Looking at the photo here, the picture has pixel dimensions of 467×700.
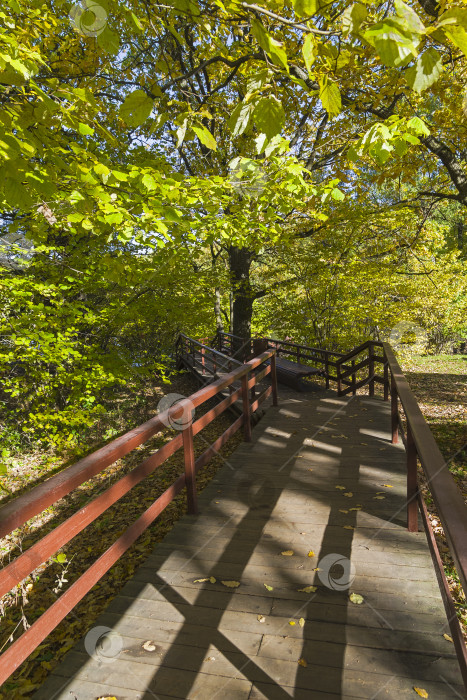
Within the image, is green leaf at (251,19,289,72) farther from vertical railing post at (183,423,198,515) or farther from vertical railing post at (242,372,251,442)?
vertical railing post at (242,372,251,442)

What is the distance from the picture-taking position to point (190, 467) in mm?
3777

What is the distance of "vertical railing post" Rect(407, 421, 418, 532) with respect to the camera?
3227 millimetres

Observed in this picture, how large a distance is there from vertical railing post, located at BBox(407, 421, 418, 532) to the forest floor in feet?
3.25

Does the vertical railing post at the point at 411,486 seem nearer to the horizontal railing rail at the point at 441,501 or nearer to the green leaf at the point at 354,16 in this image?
the horizontal railing rail at the point at 441,501

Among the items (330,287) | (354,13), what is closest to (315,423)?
(354,13)

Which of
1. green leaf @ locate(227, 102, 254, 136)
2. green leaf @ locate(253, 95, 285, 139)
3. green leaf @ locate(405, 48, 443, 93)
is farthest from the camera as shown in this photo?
green leaf @ locate(227, 102, 254, 136)

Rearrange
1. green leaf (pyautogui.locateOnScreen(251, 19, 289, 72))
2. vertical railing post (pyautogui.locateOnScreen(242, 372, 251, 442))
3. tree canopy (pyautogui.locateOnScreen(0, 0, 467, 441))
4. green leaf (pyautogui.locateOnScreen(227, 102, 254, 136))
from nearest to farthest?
green leaf (pyautogui.locateOnScreen(251, 19, 289, 72)) → green leaf (pyautogui.locateOnScreen(227, 102, 254, 136)) → tree canopy (pyautogui.locateOnScreen(0, 0, 467, 441)) → vertical railing post (pyautogui.locateOnScreen(242, 372, 251, 442))

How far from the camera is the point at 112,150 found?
701cm

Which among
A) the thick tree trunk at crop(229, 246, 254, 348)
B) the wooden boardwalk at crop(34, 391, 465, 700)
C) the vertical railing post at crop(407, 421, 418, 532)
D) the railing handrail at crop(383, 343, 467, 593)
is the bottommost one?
the wooden boardwalk at crop(34, 391, 465, 700)

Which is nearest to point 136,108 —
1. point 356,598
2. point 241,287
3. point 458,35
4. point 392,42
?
point 392,42

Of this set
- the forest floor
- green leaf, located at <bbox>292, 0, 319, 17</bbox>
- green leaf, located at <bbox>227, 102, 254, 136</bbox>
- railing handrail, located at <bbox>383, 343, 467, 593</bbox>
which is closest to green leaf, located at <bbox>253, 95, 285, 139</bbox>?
green leaf, located at <bbox>227, 102, 254, 136</bbox>

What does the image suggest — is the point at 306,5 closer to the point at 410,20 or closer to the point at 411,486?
the point at 410,20

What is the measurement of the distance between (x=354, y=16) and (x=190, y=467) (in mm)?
3374

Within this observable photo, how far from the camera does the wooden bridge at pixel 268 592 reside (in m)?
2.07
